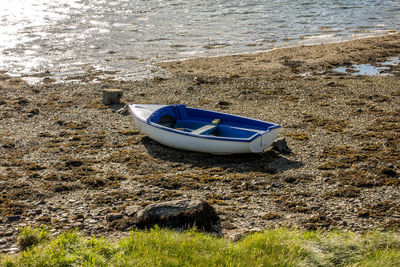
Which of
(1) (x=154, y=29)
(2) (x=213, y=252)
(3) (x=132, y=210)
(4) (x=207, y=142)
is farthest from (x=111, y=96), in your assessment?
(1) (x=154, y=29)

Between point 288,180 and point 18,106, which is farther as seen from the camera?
Result: point 18,106

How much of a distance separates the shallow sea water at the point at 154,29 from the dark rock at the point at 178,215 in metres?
16.4

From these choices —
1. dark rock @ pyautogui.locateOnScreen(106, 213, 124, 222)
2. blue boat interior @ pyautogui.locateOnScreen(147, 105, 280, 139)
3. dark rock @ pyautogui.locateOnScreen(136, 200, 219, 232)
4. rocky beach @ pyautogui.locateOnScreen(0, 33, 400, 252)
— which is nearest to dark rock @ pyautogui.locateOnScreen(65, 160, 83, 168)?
rocky beach @ pyautogui.locateOnScreen(0, 33, 400, 252)

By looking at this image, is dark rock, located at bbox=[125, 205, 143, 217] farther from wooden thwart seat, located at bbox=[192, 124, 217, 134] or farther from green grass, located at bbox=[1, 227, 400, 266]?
wooden thwart seat, located at bbox=[192, 124, 217, 134]

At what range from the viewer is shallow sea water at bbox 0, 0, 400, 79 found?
30828 mm

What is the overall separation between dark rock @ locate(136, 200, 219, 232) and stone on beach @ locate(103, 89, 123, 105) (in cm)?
1108

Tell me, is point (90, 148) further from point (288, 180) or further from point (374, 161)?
point (374, 161)

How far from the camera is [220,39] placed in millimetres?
36562

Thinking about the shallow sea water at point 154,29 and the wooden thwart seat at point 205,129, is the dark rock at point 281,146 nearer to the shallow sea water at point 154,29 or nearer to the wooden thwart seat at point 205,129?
the wooden thwart seat at point 205,129

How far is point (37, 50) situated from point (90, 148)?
1979cm

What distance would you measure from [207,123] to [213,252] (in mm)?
9101

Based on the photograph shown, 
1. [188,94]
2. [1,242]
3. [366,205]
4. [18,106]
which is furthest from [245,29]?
[1,242]

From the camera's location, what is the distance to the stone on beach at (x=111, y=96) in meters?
20.7

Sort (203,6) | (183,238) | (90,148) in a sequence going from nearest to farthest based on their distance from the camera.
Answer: (183,238) < (90,148) < (203,6)
